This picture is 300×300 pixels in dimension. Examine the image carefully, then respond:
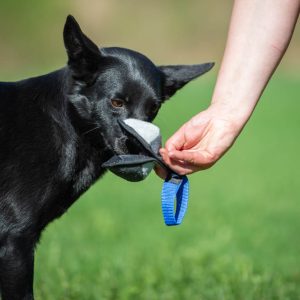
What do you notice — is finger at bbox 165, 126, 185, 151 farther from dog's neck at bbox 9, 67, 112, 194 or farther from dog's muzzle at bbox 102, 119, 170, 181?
dog's neck at bbox 9, 67, 112, 194

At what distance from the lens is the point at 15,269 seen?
4.48 m

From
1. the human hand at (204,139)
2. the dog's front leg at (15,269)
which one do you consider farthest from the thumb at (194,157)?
the dog's front leg at (15,269)

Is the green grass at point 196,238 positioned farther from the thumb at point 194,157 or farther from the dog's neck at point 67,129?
the thumb at point 194,157

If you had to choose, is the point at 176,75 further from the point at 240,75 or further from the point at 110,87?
the point at 240,75

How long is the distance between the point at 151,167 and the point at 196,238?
17.1 feet

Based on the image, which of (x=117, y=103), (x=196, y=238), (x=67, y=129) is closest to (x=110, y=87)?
(x=117, y=103)

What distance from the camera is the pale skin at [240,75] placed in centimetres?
391

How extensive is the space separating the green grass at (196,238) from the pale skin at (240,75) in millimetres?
1834

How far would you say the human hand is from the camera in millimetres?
3873

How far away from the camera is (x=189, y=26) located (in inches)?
1395

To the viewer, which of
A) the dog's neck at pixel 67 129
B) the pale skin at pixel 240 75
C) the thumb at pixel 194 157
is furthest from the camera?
the dog's neck at pixel 67 129

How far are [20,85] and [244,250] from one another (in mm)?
4595

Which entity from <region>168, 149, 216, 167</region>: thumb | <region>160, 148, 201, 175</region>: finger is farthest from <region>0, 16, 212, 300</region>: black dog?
<region>168, 149, 216, 167</region>: thumb

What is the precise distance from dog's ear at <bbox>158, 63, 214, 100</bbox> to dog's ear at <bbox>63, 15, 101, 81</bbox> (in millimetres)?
508
